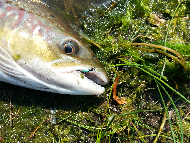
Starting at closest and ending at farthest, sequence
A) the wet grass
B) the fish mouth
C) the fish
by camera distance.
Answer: the fish < the fish mouth < the wet grass

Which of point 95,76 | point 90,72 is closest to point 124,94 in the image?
point 95,76

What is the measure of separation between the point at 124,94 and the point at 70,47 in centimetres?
140

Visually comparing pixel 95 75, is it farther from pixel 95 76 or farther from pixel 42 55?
pixel 42 55

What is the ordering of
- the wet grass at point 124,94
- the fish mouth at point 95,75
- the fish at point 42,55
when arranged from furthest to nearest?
the wet grass at point 124,94 → the fish mouth at point 95,75 → the fish at point 42,55

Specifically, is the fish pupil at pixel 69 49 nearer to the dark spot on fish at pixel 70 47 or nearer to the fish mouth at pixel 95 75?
the dark spot on fish at pixel 70 47

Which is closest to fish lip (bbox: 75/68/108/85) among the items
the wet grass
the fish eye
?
the fish eye

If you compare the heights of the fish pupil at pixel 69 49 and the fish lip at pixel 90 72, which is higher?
the fish pupil at pixel 69 49

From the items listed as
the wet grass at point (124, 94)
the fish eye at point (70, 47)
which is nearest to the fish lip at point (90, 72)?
the fish eye at point (70, 47)

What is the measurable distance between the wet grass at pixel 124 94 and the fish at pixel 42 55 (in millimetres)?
618

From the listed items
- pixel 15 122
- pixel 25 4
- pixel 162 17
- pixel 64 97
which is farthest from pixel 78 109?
pixel 162 17

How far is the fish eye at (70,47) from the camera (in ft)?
7.79

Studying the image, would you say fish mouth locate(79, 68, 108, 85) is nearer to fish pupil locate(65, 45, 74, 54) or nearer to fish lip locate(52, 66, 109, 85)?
fish lip locate(52, 66, 109, 85)

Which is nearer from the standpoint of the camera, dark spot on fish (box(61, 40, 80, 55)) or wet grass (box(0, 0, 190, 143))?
dark spot on fish (box(61, 40, 80, 55))

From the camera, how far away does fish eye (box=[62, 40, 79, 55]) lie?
2.37 meters
